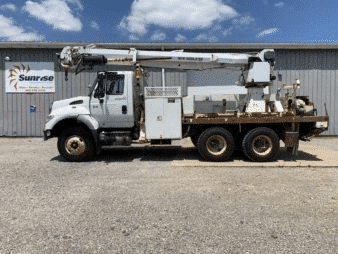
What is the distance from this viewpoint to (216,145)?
280 inches

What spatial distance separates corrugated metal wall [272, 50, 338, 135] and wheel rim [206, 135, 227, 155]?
783cm

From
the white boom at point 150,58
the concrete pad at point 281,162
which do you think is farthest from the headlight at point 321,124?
the white boom at point 150,58

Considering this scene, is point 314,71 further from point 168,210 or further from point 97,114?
point 168,210

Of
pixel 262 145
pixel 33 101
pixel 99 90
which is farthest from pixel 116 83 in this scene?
pixel 33 101

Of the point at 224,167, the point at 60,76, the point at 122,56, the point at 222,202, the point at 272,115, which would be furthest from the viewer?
the point at 60,76

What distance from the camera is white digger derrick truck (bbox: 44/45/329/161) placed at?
6.90 meters

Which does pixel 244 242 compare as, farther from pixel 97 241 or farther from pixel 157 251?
pixel 97 241

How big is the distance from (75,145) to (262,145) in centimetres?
547

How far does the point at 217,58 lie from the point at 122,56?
115 inches

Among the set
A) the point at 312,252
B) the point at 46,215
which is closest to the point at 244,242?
the point at 312,252

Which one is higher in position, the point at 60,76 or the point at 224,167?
the point at 60,76

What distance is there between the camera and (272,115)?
6895 millimetres

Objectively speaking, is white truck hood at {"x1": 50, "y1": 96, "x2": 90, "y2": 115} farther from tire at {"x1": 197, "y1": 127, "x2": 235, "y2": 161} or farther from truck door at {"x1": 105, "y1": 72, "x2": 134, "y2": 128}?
tire at {"x1": 197, "y1": 127, "x2": 235, "y2": 161}

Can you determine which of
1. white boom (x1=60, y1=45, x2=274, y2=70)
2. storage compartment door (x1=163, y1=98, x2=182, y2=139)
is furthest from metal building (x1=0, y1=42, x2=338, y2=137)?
storage compartment door (x1=163, y1=98, x2=182, y2=139)
